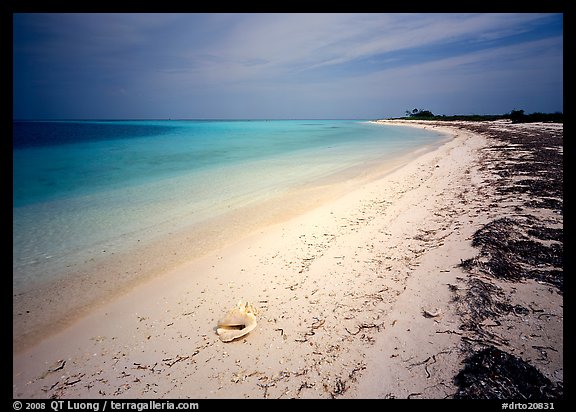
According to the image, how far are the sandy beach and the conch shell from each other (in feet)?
0.32

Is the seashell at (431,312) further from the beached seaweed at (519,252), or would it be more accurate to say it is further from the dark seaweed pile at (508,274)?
the beached seaweed at (519,252)

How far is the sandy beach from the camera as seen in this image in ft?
7.82

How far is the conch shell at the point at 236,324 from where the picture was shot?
303 cm

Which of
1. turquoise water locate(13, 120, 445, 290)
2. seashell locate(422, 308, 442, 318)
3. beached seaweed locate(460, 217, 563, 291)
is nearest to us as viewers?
seashell locate(422, 308, 442, 318)

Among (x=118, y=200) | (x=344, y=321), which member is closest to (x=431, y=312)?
(x=344, y=321)

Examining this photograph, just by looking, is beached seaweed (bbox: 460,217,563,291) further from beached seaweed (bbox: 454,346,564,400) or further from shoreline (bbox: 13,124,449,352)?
shoreline (bbox: 13,124,449,352)

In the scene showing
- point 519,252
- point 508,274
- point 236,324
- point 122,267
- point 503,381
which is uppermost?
point 519,252

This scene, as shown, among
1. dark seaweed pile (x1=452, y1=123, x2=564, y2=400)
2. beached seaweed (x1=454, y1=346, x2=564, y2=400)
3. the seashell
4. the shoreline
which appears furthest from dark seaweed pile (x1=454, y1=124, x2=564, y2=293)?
the shoreline

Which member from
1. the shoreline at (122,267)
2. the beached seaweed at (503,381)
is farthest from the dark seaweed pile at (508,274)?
the shoreline at (122,267)

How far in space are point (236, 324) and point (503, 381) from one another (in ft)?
9.02

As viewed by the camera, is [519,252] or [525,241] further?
[525,241]

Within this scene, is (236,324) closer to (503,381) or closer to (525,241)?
(503,381)

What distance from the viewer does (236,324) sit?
3.13 m
